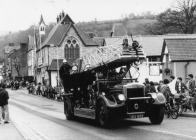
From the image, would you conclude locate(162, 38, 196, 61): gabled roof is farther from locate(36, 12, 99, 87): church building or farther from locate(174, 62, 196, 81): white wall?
locate(36, 12, 99, 87): church building

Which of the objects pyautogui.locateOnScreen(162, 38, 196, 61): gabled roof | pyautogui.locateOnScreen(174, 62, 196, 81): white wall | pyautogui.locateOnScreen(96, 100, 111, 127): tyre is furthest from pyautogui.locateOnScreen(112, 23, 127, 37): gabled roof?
pyautogui.locateOnScreen(96, 100, 111, 127): tyre

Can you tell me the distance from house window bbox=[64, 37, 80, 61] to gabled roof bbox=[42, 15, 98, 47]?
145 cm

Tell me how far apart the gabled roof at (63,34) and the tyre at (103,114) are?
233 ft

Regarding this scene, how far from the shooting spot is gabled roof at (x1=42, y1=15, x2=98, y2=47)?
292 feet

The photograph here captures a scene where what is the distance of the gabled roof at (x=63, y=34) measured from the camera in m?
88.9

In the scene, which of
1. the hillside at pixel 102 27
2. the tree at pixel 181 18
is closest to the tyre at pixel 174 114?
the tree at pixel 181 18

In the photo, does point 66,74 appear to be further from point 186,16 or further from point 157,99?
point 186,16

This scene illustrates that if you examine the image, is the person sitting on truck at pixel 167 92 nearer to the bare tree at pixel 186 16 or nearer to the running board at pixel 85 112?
the running board at pixel 85 112

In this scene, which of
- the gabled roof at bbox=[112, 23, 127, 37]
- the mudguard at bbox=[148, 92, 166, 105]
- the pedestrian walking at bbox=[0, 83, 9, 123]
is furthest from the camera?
the gabled roof at bbox=[112, 23, 127, 37]

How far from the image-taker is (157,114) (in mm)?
17656

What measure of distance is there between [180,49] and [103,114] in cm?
2507

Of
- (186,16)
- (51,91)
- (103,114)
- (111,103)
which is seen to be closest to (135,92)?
(111,103)

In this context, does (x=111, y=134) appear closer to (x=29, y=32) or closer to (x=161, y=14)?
(x=161, y=14)

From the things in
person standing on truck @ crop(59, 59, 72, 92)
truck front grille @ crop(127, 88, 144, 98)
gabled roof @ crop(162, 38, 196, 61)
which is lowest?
truck front grille @ crop(127, 88, 144, 98)
